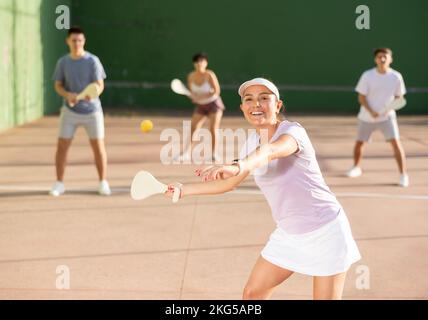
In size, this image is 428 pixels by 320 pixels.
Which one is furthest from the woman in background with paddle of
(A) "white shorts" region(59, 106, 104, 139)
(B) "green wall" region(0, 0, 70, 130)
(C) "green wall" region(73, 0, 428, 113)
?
(C) "green wall" region(73, 0, 428, 113)

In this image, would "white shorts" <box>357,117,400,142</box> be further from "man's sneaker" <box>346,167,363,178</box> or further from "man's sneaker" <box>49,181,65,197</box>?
"man's sneaker" <box>49,181,65,197</box>

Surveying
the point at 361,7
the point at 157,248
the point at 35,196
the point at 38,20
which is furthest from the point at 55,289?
the point at 361,7

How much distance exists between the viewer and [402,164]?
366 inches

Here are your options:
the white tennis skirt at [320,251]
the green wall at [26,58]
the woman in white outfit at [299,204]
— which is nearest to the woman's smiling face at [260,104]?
the woman in white outfit at [299,204]

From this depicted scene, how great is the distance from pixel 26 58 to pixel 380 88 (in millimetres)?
9964

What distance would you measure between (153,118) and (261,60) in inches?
198

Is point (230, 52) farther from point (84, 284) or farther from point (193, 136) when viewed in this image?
point (84, 284)

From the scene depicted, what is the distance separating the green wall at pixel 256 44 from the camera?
21.7m

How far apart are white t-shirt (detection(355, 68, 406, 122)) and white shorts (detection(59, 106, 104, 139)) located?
3.53 meters

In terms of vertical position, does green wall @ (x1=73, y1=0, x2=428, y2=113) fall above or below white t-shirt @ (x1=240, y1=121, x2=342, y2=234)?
above

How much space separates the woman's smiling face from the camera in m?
3.41

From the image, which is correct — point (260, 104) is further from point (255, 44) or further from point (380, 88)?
point (255, 44)

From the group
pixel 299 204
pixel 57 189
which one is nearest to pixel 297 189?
pixel 299 204

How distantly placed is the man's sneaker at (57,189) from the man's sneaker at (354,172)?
4.02 metres
